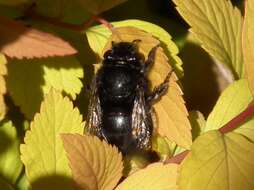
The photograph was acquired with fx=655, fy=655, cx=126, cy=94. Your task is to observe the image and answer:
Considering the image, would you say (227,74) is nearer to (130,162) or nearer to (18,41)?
(130,162)

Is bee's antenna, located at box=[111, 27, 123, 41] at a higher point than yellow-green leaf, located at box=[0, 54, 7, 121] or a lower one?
lower

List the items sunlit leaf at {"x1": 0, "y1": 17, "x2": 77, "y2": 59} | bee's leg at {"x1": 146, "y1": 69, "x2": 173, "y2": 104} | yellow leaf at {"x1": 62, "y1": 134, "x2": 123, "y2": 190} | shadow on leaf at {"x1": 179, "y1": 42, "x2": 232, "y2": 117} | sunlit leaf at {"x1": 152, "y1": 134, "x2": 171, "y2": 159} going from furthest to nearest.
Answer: shadow on leaf at {"x1": 179, "y1": 42, "x2": 232, "y2": 117}, sunlit leaf at {"x1": 152, "y1": 134, "x2": 171, "y2": 159}, bee's leg at {"x1": 146, "y1": 69, "x2": 173, "y2": 104}, sunlit leaf at {"x1": 0, "y1": 17, "x2": 77, "y2": 59}, yellow leaf at {"x1": 62, "y1": 134, "x2": 123, "y2": 190}

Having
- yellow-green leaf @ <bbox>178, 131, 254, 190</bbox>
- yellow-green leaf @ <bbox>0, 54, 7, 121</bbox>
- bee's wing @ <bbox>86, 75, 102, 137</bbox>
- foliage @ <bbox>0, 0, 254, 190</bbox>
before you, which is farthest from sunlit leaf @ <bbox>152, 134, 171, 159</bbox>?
yellow-green leaf @ <bbox>0, 54, 7, 121</bbox>

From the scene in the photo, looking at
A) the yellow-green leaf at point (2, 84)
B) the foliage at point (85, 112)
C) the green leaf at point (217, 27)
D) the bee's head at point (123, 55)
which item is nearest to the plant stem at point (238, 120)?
the foliage at point (85, 112)

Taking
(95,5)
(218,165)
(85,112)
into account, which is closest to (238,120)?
(218,165)

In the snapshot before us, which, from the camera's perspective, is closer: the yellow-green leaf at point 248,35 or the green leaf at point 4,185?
the yellow-green leaf at point 248,35

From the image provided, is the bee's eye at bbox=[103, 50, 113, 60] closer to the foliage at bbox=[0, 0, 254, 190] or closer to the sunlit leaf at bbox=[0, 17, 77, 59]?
the foliage at bbox=[0, 0, 254, 190]

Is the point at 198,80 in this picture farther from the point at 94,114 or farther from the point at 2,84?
the point at 2,84

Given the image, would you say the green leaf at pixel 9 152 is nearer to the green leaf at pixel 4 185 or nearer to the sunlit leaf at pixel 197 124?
the green leaf at pixel 4 185
